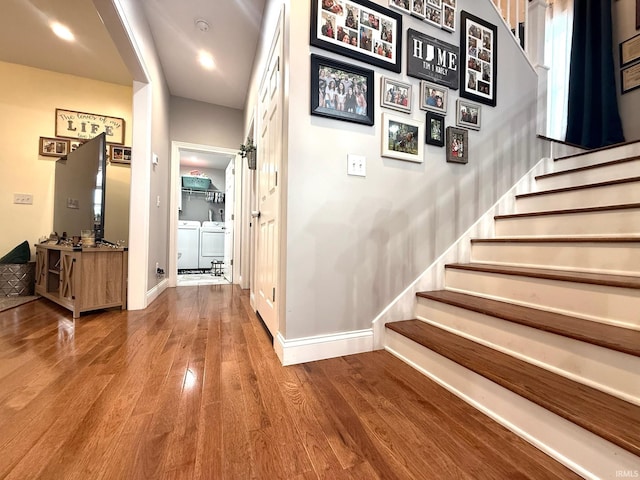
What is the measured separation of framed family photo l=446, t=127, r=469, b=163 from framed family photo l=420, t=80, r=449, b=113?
0.55 feet

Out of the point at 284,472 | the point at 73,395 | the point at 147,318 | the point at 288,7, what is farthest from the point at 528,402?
the point at 147,318

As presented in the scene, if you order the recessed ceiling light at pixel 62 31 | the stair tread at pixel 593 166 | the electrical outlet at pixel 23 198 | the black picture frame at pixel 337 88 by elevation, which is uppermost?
the recessed ceiling light at pixel 62 31

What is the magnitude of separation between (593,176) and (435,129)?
1187 millimetres

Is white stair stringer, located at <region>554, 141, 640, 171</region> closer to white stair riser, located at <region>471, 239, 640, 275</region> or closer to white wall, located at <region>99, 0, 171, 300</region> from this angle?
white stair riser, located at <region>471, 239, 640, 275</region>

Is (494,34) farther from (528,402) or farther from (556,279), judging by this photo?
(528,402)

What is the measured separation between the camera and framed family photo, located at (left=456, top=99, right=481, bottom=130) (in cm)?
Result: 186

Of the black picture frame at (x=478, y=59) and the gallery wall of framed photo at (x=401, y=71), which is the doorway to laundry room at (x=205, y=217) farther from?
the black picture frame at (x=478, y=59)

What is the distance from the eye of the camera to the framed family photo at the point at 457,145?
Answer: 1814 millimetres

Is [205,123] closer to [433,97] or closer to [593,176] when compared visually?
[433,97]

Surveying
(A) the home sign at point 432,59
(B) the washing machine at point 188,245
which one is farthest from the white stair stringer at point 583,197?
(B) the washing machine at point 188,245

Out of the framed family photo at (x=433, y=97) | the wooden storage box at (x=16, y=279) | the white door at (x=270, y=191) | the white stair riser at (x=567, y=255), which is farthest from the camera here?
the wooden storage box at (x=16, y=279)

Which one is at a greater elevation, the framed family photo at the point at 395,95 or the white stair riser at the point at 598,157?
the framed family photo at the point at 395,95

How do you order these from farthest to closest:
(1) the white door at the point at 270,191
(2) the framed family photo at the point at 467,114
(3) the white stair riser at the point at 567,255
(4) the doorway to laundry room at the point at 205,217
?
(4) the doorway to laundry room at the point at 205,217 → (2) the framed family photo at the point at 467,114 → (1) the white door at the point at 270,191 → (3) the white stair riser at the point at 567,255

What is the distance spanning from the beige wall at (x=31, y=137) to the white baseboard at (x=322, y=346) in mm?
3277
